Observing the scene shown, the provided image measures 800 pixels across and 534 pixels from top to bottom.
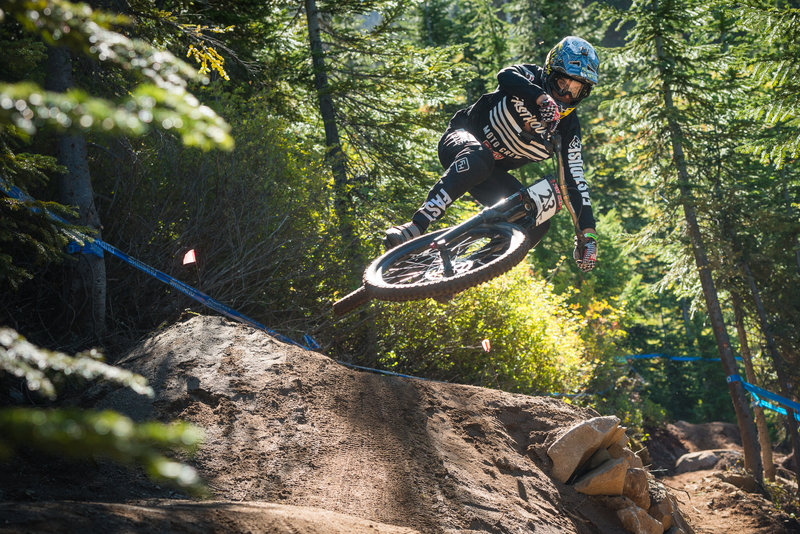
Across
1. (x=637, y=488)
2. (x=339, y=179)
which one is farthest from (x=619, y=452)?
(x=339, y=179)

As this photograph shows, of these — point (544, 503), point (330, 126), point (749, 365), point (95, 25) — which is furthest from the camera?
point (749, 365)

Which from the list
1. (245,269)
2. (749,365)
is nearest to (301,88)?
(245,269)

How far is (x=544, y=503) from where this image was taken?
239 inches

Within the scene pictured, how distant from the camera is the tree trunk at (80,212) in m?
7.06

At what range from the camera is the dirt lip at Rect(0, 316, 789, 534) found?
4121mm

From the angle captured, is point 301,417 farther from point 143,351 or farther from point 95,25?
point 95,25

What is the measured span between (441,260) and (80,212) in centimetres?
392

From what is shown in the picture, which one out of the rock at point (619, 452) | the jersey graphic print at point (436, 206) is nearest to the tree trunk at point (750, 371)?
the rock at point (619, 452)

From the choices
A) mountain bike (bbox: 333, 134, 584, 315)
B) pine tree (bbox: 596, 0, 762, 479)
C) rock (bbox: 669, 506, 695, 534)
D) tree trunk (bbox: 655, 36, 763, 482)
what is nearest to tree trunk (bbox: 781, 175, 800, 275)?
pine tree (bbox: 596, 0, 762, 479)

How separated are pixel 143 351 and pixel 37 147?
319 centimetres

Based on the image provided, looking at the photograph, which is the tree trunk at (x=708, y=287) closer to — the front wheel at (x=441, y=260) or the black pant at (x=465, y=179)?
the black pant at (x=465, y=179)

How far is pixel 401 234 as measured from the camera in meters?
6.08

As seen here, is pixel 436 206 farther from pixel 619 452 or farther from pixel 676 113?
pixel 676 113

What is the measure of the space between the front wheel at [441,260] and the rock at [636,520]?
286 centimetres
